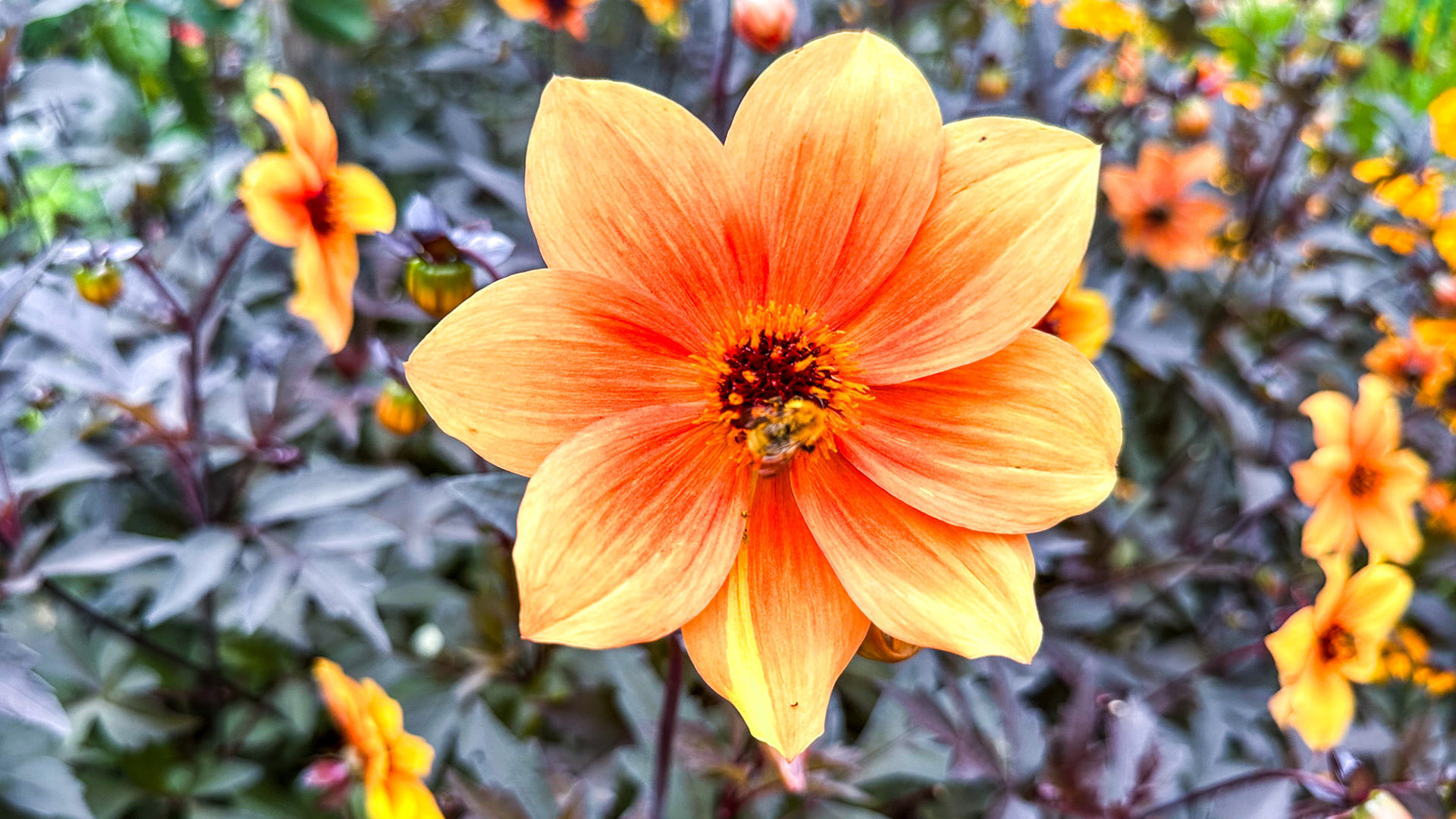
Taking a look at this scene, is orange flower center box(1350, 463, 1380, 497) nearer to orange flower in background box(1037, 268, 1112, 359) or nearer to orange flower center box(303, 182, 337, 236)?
orange flower in background box(1037, 268, 1112, 359)

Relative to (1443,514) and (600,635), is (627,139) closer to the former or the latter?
(600,635)

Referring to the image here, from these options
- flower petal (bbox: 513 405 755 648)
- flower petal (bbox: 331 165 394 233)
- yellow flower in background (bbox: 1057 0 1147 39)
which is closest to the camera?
flower petal (bbox: 513 405 755 648)

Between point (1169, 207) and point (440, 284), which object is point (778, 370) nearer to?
point (440, 284)

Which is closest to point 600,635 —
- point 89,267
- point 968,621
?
point 968,621

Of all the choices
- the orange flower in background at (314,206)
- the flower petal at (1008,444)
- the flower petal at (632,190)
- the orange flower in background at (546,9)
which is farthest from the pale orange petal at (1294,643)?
the orange flower in background at (546,9)

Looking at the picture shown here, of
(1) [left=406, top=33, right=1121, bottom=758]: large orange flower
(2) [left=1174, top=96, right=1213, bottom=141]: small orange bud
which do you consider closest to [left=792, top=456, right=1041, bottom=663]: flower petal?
(1) [left=406, top=33, right=1121, bottom=758]: large orange flower

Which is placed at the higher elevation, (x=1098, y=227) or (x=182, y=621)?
(x=1098, y=227)

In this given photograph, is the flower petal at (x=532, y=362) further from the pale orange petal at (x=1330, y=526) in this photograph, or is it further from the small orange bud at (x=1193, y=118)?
the small orange bud at (x=1193, y=118)
